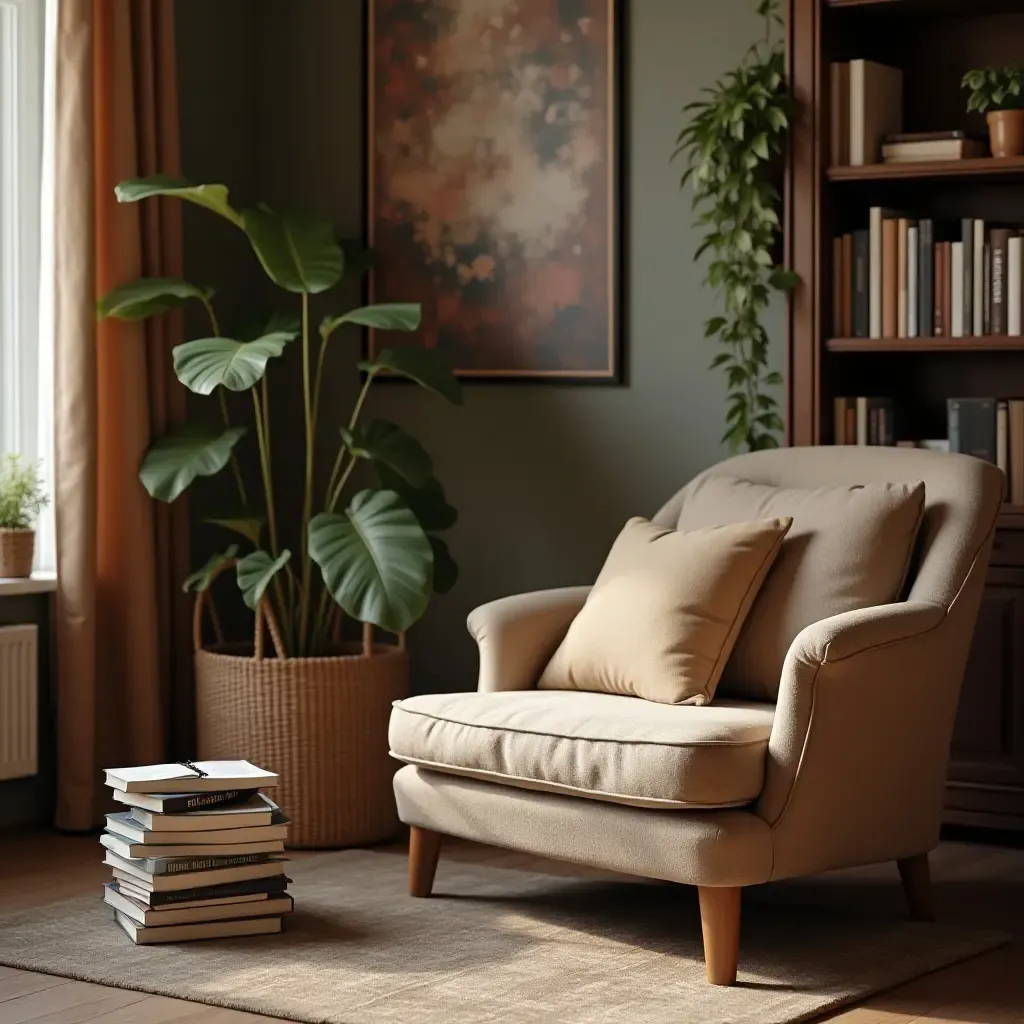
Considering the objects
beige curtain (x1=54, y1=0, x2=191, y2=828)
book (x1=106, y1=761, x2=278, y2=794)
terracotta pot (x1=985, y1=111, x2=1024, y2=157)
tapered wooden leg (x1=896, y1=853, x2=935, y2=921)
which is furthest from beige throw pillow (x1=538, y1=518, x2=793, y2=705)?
beige curtain (x1=54, y1=0, x2=191, y2=828)

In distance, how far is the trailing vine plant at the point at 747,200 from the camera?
414 centimetres

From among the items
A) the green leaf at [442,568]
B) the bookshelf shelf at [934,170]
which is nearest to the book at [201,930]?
the green leaf at [442,568]

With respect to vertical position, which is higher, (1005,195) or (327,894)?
(1005,195)

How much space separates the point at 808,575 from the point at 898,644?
1.01 ft

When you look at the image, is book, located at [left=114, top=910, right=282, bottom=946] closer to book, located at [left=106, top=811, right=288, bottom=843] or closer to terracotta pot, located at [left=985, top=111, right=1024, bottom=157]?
book, located at [left=106, top=811, right=288, bottom=843]

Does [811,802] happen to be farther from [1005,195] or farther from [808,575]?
[1005,195]

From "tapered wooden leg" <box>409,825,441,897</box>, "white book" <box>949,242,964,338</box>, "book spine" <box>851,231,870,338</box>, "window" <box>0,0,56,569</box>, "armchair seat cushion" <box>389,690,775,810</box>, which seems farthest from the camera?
"window" <box>0,0,56,569</box>

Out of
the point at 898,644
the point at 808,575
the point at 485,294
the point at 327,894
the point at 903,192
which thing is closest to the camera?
the point at 898,644

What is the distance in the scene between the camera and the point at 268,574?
4.10 meters

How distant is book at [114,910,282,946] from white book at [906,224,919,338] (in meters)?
1.96

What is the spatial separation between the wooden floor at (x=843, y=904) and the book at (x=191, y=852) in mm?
286

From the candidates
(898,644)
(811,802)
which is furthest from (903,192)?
(811,802)

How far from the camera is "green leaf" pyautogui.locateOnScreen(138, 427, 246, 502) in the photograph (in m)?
4.21

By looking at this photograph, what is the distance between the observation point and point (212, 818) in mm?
3260
